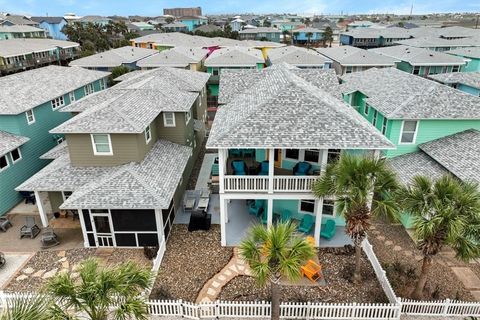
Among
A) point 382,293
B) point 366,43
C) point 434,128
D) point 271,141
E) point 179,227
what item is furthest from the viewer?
point 366,43

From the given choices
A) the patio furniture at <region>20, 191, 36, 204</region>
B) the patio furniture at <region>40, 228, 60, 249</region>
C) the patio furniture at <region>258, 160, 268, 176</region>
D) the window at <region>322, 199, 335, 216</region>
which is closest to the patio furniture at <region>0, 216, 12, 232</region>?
the patio furniture at <region>20, 191, 36, 204</region>

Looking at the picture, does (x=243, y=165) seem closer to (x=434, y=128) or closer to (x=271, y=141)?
(x=271, y=141)

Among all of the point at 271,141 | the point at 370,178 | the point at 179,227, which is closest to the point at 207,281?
the point at 179,227

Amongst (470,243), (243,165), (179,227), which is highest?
(470,243)

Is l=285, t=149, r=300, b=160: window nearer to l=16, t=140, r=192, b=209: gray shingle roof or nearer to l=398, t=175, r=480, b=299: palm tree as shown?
l=16, t=140, r=192, b=209: gray shingle roof

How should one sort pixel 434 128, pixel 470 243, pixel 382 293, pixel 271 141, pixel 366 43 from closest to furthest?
pixel 470 243 → pixel 382 293 → pixel 271 141 → pixel 434 128 → pixel 366 43

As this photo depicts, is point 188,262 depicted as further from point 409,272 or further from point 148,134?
point 409,272
